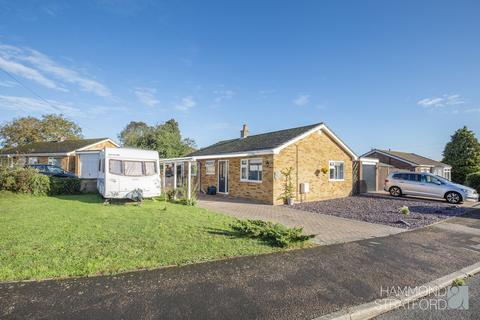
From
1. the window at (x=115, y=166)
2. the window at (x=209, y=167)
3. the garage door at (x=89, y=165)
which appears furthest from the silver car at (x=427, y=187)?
the garage door at (x=89, y=165)

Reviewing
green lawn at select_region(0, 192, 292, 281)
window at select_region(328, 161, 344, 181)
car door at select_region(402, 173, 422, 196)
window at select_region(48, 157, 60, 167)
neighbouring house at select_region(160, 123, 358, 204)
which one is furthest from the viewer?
window at select_region(48, 157, 60, 167)

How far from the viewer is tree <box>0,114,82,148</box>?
4184 centimetres

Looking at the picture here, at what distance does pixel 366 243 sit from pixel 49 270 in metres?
7.04

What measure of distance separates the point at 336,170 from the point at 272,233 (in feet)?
42.9

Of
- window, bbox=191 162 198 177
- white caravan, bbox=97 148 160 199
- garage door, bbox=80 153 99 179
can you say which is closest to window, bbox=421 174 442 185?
Result: window, bbox=191 162 198 177

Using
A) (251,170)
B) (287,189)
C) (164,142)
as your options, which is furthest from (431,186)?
(164,142)

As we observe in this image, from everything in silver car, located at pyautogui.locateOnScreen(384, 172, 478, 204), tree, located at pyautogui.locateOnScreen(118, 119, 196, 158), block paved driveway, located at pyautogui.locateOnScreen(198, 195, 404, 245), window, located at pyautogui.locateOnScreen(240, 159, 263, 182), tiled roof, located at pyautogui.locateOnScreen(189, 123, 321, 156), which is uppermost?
tree, located at pyautogui.locateOnScreen(118, 119, 196, 158)

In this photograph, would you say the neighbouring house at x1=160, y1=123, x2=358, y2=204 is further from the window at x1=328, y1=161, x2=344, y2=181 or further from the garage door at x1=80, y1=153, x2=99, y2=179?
the garage door at x1=80, y1=153, x2=99, y2=179

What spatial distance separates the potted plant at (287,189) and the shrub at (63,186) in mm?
12465

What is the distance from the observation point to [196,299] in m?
3.65

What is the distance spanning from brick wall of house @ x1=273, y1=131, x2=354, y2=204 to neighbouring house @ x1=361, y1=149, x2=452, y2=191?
4.27 metres

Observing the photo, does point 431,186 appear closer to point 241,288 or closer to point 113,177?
point 241,288

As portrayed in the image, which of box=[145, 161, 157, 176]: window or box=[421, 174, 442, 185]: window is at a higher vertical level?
box=[145, 161, 157, 176]: window

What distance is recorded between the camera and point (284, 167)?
48.2 feet
